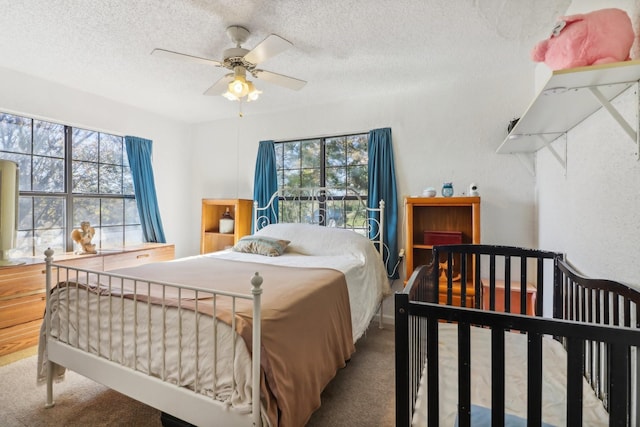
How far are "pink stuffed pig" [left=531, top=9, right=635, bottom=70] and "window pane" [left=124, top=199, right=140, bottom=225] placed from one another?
14.2 ft

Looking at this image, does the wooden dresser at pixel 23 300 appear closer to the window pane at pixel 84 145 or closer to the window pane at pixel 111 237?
the window pane at pixel 111 237

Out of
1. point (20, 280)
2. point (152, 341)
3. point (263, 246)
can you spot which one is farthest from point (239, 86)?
point (20, 280)

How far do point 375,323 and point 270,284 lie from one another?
5.88 ft

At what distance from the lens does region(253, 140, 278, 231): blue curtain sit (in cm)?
388

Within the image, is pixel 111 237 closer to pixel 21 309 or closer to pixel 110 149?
pixel 110 149

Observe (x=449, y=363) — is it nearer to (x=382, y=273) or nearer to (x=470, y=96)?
(x=382, y=273)

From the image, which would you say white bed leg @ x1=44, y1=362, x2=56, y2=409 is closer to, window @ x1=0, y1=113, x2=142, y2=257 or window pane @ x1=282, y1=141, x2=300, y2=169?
window @ x1=0, y1=113, x2=142, y2=257

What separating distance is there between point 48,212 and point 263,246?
2.29 meters

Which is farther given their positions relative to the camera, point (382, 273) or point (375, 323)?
point (375, 323)

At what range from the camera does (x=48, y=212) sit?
320cm

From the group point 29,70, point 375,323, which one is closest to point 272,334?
point 375,323

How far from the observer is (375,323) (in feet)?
10.7

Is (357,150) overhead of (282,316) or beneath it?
overhead

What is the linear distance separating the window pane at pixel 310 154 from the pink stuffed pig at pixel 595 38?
2838 mm
